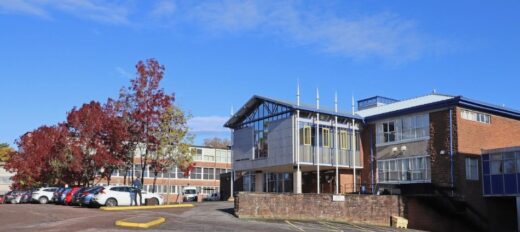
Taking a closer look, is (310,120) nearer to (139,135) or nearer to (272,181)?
(272,181)

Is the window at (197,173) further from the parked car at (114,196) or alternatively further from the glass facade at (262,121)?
the parked car at (114,196)

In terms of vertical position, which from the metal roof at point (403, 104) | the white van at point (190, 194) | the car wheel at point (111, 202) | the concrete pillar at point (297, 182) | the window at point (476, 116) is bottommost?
the white van at point (190, 194)

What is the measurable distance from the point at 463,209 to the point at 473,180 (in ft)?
7.65

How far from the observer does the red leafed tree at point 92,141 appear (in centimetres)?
4359

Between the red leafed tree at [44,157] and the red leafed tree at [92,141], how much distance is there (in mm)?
1286

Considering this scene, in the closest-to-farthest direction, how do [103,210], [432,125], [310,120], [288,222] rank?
[288,222] < [103,210] < [432,125] < [310,120]

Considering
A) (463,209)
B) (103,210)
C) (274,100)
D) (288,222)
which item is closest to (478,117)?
(463,209)

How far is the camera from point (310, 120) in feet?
132

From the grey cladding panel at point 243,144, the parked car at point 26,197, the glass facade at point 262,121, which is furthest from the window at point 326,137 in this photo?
the parked car at point 26,197

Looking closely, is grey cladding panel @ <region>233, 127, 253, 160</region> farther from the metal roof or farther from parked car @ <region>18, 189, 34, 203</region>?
parked car @ <region>18, 189, 34, 203</region>

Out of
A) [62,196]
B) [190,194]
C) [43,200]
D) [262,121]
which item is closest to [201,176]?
[190,194]

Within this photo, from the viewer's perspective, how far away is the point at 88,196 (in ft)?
118

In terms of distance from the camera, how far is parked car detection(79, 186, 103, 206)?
35375mm

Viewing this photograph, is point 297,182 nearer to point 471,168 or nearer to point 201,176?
point 471,168
